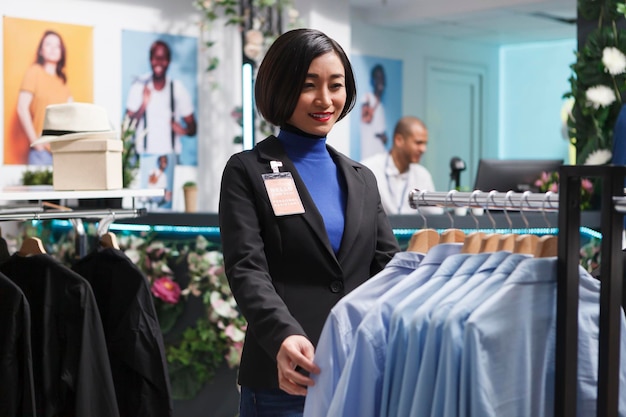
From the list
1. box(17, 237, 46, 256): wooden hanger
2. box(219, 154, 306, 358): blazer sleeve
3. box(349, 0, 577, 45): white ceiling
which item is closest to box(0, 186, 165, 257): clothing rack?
box(17, 237, 46, 256): wooden hanger

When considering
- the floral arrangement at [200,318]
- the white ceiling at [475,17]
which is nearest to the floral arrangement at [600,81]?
the white ceiling at [475,17]

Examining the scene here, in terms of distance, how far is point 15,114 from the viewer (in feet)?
20.9

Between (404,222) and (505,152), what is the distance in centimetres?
635

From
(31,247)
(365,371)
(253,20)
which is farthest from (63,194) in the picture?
(253,20)

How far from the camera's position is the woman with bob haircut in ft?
6.49

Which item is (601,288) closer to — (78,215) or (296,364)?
(296,364)

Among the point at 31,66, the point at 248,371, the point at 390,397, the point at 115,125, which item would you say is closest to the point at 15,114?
the point at 31,66

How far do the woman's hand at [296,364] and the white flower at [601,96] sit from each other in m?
4.48

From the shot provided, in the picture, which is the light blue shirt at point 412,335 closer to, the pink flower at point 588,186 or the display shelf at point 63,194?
the display shelf at point 63,194

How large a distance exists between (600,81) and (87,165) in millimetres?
3704

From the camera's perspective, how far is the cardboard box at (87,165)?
3148 millimetres

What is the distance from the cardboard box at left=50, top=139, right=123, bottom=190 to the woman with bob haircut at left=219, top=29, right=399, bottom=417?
1205mm

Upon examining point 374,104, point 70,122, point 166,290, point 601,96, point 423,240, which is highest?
point 374,104

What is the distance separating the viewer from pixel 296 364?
169 centimetres
